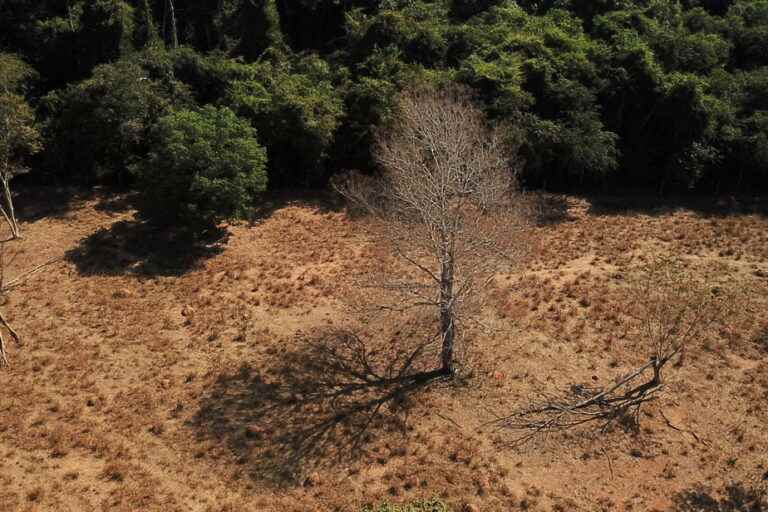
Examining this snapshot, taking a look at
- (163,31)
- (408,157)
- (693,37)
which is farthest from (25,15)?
Result: (693,37)

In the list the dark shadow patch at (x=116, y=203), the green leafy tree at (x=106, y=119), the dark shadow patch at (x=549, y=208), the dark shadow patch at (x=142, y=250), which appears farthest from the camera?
the dark shadow patch at (x=116, y=203)

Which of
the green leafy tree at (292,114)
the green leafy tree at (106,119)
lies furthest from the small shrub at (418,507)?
the green leafy tree at (106,119)

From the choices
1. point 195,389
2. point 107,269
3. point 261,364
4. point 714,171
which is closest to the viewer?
point 195,389

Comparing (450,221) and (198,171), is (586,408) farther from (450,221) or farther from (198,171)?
(198,171)

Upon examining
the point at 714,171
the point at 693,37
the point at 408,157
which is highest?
the point at 693,37

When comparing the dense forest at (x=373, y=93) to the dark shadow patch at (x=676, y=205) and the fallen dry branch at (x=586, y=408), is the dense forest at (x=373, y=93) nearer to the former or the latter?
the dark shadow patch at (x=676, y=205)

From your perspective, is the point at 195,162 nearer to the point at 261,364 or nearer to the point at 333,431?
the point at 261,364

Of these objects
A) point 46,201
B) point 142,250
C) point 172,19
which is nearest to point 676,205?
point 142,250
